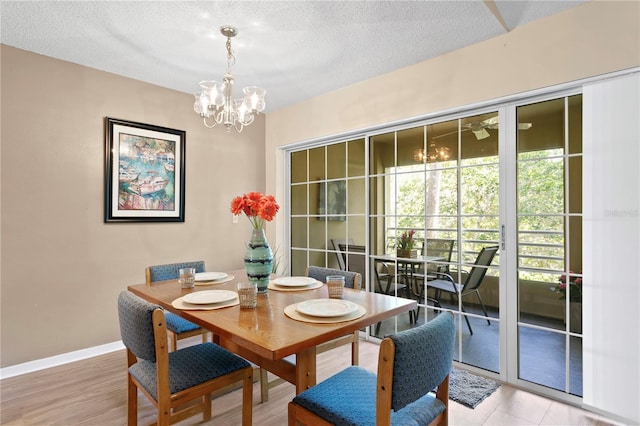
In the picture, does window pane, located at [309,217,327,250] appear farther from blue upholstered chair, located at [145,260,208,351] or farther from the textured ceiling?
blue upholstered chair, located at [145,260,208,351]

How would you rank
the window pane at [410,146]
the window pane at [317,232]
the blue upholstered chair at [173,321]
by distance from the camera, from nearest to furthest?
the blue upholstered chair at [173,321]
the window pane at [410,146]
the window pane at [317,232]

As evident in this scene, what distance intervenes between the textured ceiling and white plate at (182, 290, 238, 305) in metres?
1.66

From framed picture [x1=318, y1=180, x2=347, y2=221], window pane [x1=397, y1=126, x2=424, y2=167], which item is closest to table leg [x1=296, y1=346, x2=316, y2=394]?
window pane [x1=397, y1=126, x2=424, y2=167]

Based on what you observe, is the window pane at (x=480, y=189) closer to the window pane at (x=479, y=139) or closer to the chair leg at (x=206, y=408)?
the window pane at (x=479, y=139)

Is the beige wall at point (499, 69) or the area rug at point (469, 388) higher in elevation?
the beige wall at point (499, 69)

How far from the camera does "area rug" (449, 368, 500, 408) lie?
217 cm

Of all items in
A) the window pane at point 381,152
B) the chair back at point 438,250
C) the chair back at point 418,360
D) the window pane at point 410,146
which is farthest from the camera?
the window pane at point 381,152

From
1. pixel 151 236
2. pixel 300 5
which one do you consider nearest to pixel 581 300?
pixel 300 5

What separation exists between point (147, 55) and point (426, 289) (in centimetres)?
291

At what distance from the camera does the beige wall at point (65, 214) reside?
8.34 ft

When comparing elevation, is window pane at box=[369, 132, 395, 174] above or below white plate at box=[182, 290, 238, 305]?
above

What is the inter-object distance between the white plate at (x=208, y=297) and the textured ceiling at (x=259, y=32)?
1655 mm

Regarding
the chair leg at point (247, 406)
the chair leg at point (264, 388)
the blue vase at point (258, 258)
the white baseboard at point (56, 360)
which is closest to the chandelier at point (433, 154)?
Result: the blue vase at point (258, 258)

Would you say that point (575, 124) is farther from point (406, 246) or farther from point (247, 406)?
point (247, 406)
